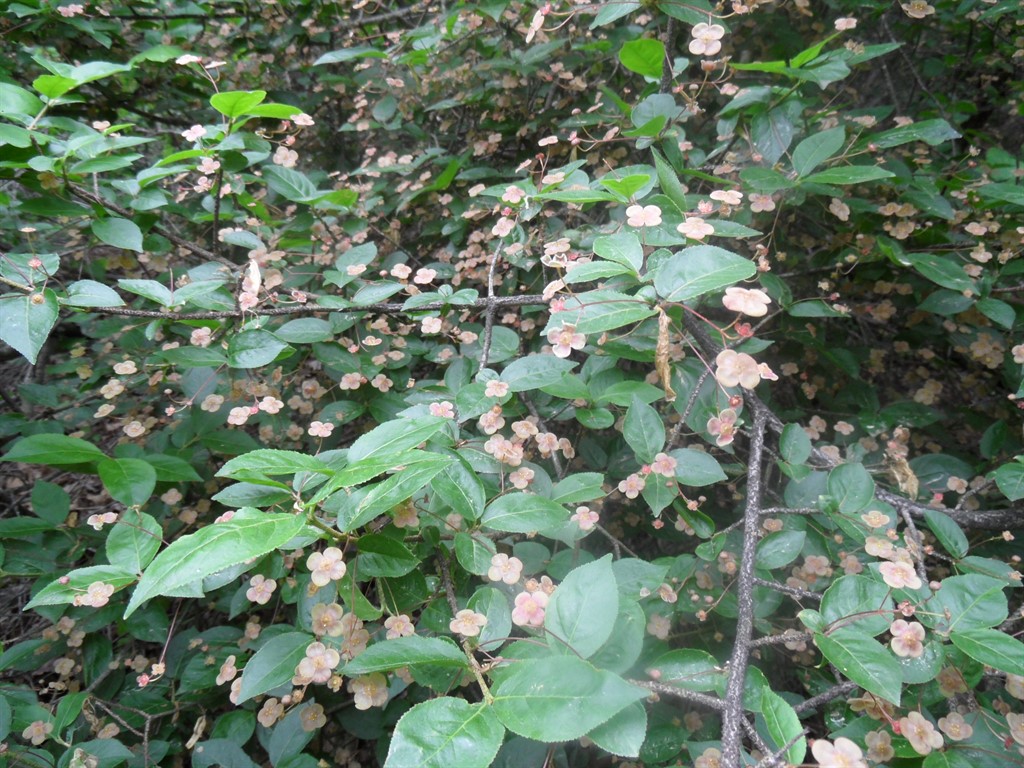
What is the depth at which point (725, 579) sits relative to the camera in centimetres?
127

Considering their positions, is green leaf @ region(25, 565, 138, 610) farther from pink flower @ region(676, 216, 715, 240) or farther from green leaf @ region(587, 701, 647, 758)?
pink flower @ region(676, 216, 715, 240)

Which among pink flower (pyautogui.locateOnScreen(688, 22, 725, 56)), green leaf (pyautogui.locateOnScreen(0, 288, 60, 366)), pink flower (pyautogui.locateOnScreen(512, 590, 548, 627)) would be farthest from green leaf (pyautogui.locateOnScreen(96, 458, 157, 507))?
pink flower (pyautogui.locateOnScreen(688, 22, 725, 56))

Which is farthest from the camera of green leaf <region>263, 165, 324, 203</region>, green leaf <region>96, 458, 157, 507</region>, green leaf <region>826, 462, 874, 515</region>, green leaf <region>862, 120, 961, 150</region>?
green leaf <region>263, 165, 324, 203</region>

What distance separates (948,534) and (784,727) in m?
0.62

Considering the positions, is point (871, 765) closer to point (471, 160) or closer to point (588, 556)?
point (588, 556)

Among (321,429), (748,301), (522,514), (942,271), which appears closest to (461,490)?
(522,514)

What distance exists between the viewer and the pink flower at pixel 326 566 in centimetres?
83

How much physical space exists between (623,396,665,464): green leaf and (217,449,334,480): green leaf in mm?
536

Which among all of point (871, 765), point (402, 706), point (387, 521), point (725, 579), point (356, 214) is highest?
point (356, 214)

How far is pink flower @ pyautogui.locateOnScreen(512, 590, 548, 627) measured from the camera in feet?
2.63

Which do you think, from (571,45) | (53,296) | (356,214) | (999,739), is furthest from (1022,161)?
(53,296)

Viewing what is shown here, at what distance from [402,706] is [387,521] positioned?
0.73 meters

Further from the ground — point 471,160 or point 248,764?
point 471,160

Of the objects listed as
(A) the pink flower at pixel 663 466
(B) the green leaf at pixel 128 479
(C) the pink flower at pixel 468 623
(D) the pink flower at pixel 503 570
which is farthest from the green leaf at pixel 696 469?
(B) the green leaf at pixel 128 479
